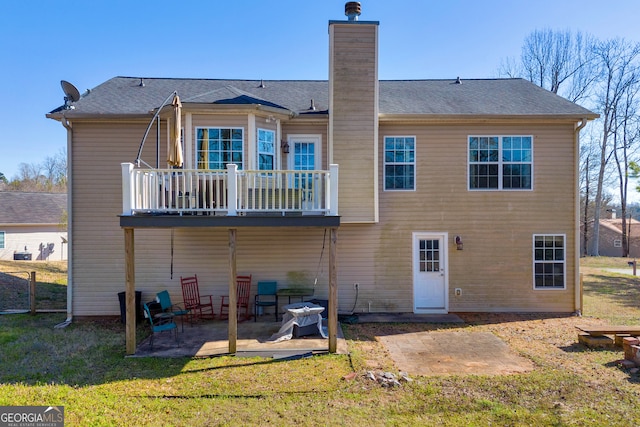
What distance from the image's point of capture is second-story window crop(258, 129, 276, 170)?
8641mm

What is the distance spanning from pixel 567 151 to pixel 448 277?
4.61 metres

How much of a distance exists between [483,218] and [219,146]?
23.1 ft

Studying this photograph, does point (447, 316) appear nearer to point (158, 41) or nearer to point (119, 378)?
point (119, 378)

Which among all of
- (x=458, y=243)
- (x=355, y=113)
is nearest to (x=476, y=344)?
(x=458, y=243)

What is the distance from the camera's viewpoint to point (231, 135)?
840 cm

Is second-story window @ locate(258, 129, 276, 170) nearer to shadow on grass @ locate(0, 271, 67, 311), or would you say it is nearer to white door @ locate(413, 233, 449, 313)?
white door @ locate(413, 233, 449, 313)

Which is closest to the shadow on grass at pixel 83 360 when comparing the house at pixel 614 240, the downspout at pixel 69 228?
the downspout at pixel 69 228

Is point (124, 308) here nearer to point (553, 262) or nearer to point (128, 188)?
point (128, 188)

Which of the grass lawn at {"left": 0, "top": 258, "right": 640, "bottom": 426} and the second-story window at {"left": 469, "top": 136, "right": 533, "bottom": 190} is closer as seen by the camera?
the grass lawn at {"left": 0, "top": 258, "right": 640, "bottom": 426}

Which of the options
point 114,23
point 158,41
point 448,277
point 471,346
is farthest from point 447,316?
point 114,23

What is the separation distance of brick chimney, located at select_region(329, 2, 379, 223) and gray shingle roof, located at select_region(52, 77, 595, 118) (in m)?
0.84

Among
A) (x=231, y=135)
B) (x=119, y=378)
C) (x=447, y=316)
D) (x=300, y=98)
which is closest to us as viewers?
(x=119, y=378)

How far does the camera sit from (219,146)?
8391mm

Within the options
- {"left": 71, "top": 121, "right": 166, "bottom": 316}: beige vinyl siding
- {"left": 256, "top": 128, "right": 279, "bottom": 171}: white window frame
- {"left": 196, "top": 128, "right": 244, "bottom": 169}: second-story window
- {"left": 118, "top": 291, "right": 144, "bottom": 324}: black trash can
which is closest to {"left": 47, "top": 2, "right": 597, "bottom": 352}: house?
{"left": 71, "top": 121, "right": 166, "bottom": 316}: beige vinyl siding
